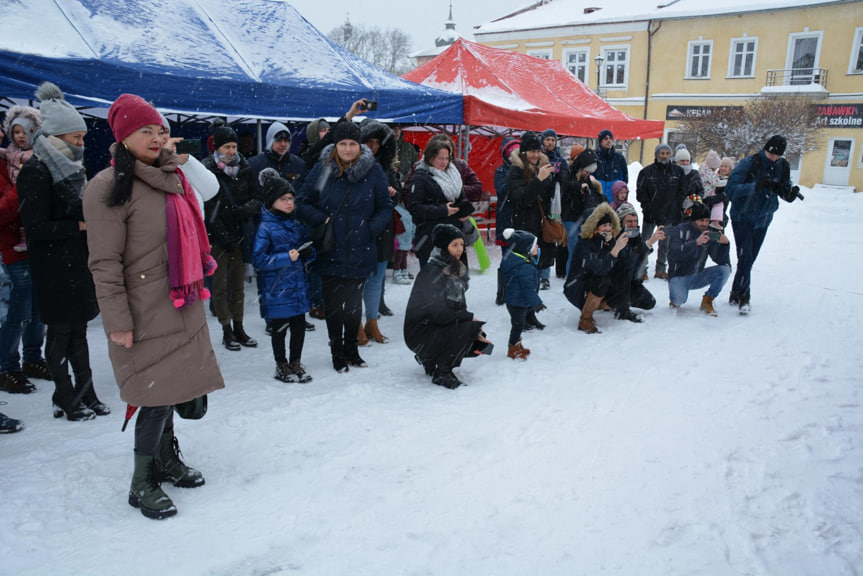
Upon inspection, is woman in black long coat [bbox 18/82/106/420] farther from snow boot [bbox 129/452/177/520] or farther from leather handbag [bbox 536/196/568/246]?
leather handbag [bbox 536/196/568/246]

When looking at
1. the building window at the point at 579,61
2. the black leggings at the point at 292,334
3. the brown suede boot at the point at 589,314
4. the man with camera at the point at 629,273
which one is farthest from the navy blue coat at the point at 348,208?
the building window at the point at 579,61

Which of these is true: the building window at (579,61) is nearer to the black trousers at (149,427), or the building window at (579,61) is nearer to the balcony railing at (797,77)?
the balcony railing at (797,77)

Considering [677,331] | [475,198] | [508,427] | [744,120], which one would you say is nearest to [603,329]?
[677,331]

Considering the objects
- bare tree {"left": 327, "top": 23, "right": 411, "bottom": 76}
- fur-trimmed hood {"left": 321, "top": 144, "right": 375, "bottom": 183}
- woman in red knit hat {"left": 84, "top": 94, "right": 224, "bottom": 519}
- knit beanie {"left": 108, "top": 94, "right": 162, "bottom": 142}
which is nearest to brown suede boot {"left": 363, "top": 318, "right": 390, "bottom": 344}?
fur-trimmed hood {"left": 321, "top": 144, "right": 375, "bottom": 183}

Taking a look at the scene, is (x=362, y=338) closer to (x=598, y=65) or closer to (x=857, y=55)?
(x=857, y=55)

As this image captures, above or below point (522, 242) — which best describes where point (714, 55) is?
above

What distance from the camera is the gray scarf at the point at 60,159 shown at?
127 inches

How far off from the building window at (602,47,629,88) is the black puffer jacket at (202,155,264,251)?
29565 mm

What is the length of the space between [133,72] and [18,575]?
4535 millimetres

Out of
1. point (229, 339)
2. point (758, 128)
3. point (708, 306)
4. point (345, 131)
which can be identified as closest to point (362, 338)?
point (229, 339)

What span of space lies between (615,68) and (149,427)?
32.4 meters

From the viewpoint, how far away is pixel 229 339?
5074 millimetres

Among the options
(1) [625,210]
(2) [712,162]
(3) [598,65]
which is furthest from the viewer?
(3) [598,65]

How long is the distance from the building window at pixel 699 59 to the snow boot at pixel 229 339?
97.2 feet
